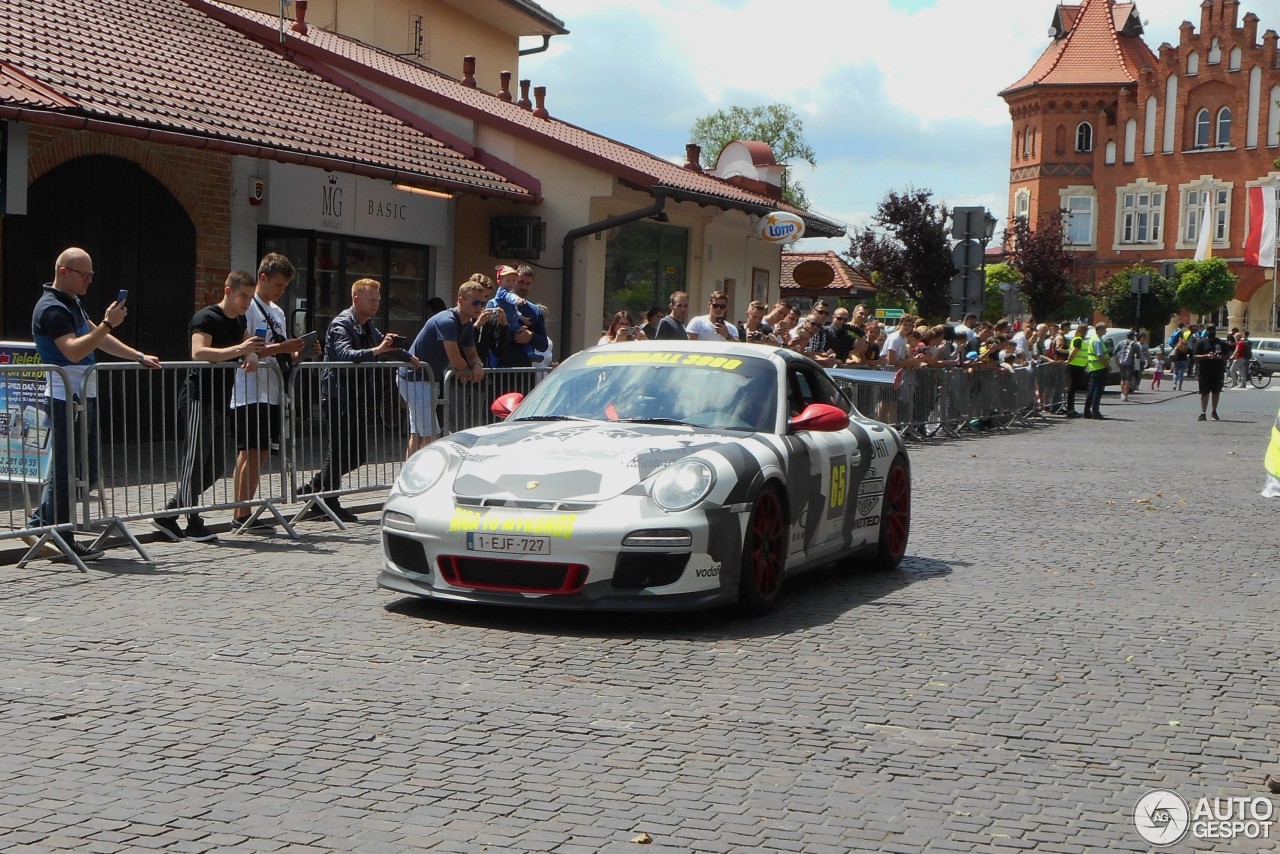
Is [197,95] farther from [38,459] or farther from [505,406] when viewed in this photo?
[505,406]

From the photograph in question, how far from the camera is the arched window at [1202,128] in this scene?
274 ft

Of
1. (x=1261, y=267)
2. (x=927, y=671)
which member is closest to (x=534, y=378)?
(x=927, y=671)

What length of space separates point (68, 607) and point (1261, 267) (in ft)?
268

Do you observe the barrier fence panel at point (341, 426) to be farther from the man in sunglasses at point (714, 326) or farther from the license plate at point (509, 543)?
the man in sunglasses at point (714, 326)

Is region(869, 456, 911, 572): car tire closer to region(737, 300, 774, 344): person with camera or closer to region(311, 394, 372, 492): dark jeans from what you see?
region(311, 394, 372, 492): dark jeans

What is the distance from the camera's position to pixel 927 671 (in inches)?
262

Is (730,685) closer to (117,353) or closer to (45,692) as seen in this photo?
(45,692)

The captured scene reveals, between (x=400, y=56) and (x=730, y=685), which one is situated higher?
(x=400, y=56)

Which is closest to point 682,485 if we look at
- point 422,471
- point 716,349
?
point 422,471

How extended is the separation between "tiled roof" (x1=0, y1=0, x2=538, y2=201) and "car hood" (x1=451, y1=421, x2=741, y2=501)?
23.0ft

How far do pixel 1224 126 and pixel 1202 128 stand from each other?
1.23m

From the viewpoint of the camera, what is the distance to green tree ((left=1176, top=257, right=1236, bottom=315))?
74375 mm

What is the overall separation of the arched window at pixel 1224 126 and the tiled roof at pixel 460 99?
64.0 metres

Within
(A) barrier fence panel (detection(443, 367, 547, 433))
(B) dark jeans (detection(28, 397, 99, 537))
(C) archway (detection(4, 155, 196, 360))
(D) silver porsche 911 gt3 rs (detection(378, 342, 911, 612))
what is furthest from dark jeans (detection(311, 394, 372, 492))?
(C) archway (detection(4, 155, 196, 360))
